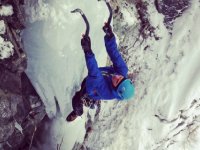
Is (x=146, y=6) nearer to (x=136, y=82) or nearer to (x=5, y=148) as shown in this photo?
(x=136, y=82)

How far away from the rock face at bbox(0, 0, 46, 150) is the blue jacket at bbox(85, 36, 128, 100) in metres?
0.82

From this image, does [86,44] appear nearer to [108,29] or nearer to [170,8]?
[108,29]

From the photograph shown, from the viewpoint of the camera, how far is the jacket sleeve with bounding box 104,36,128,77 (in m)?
3.68

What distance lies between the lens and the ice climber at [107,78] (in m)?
3.52

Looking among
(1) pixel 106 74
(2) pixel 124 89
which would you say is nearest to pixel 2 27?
(1) pixel 106 74

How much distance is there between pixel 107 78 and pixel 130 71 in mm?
1516

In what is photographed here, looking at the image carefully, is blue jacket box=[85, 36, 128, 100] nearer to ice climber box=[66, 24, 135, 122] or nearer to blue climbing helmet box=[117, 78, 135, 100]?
ice climber box=[66, 24, 135, 122]

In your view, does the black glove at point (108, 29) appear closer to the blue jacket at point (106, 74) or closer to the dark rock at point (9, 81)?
the blue jacket at point (106, 74)

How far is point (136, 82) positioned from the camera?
5469mm

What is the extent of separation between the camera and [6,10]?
3.82m

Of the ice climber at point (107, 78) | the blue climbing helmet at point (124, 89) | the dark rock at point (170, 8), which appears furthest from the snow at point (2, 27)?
the dark rock at point (170, 8)

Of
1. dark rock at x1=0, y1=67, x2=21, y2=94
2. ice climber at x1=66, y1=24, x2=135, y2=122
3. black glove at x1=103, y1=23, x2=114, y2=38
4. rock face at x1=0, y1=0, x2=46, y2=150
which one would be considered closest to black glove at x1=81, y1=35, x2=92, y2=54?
ice climber at x1=66, y1=24, x2=135, y2=122

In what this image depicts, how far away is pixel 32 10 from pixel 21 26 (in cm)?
22

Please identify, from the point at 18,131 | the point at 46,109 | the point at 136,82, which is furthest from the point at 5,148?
the point at 136,82
